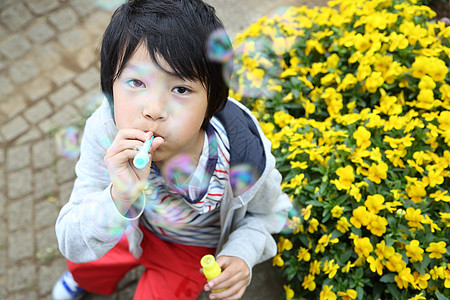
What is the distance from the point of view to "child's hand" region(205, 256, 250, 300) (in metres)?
1.44

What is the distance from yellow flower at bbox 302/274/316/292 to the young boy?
240 mm

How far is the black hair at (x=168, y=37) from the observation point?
1.12 meters

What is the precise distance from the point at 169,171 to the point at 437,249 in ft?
3.61

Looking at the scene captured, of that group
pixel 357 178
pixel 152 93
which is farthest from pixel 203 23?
pixel 357 178

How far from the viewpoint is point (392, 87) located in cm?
221

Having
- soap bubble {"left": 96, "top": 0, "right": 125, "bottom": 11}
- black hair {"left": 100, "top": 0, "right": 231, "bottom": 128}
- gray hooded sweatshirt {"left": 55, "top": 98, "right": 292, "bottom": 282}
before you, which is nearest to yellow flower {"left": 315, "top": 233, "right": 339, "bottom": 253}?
gray hooded sweatshirt {"left": 55, "top": 98, "right": 292, "bottom": 282}

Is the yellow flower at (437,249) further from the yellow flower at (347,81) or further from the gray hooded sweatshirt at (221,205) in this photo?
the yellow flower at (347,81)

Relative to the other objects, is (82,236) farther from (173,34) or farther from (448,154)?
(448,154)

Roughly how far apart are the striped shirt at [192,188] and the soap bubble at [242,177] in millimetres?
33

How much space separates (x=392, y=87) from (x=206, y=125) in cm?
125

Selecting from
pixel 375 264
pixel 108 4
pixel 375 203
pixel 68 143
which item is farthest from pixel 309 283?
pixel 108 4

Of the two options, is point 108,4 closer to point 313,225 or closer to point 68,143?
point 68,143

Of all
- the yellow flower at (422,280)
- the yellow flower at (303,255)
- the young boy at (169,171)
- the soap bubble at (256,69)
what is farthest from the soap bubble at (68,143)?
the yellow flower at (422,280)

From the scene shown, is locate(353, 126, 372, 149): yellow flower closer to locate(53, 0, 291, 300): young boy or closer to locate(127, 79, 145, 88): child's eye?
locate(53, 0, 291, 300): young boy
